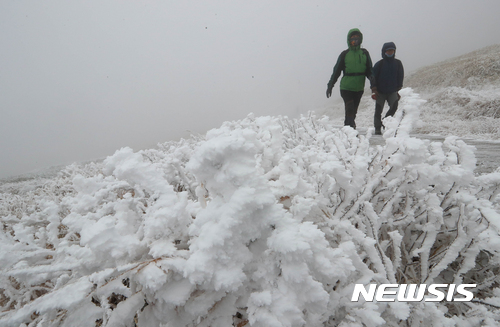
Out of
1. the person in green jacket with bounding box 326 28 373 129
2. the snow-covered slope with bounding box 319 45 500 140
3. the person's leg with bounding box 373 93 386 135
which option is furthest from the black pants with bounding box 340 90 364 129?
the snow-covered slope with bounding box 319 45 500 140

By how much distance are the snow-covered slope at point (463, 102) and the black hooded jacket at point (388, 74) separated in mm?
942

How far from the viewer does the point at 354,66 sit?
13.5 feet

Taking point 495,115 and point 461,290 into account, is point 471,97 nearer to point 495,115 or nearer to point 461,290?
point 495,115

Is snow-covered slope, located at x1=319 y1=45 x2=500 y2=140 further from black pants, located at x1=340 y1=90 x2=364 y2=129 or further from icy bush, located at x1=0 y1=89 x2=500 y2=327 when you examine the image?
icy bush, located at x1=0 y1=89 x2=500 y2=327

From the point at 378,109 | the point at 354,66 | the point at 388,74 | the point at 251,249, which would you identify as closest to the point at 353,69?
the point at 354,66

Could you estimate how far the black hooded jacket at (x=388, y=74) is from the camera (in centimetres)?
428

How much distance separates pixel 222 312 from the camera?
743mm

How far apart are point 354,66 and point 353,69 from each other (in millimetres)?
55

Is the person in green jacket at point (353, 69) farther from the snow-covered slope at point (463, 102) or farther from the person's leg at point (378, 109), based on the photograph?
the snow-covered slope at point (463, 102)

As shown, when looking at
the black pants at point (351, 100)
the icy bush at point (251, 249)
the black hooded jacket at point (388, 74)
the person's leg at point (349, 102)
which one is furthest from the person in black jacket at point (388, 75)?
the icy bush at point (251, 249)

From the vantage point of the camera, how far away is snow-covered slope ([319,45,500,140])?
6041 mm

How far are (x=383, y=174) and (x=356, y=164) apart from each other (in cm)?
29

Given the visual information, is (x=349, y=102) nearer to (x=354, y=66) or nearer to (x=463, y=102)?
(x=354, y=66)

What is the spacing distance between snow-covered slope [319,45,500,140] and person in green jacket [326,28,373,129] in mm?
1352
